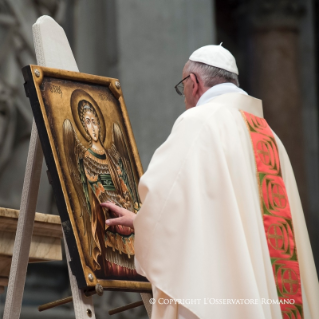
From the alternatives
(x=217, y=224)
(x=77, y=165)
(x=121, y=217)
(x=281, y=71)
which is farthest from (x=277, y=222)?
(x=281, y=71)

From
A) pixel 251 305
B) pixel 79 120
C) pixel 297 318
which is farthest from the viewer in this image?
pixel 79 120

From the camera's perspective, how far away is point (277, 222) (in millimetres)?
2932

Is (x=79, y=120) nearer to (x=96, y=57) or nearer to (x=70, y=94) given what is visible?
(x=70, y=94)

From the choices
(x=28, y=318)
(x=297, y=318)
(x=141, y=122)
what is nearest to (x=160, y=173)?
(x=297, y=318)

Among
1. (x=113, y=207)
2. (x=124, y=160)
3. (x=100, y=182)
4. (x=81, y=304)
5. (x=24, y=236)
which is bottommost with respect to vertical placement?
(x=81, y=304)

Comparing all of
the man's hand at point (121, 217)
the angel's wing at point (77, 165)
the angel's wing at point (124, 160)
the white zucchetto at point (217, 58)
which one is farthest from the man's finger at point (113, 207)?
the white zucchetto at point (217, 58)

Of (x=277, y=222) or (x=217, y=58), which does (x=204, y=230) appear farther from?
(x=217, y=58)

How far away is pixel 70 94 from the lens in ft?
10.2

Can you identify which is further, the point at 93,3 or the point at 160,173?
the point at 93,3

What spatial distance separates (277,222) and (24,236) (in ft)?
3.55

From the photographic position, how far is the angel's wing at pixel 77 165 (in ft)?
9.38

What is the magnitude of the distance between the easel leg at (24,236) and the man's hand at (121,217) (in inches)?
12.4

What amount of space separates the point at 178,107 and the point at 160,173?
3001mm

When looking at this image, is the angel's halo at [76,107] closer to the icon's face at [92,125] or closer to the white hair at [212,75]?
the icon's face at [92,125]
